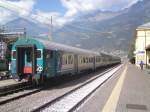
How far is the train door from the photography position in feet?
64.4

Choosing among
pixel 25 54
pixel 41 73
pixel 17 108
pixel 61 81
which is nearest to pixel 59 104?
pixel 17 108

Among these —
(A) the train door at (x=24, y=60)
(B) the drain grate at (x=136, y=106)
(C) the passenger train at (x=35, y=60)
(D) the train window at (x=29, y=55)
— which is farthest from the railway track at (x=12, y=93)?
(B) the drain grate at (x=136, y=106)

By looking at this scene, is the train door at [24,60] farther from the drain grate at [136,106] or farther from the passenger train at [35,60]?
the drain grate at [136,106]

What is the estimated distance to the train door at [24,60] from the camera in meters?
19.6

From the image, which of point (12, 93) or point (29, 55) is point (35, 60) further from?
point (12, 93)

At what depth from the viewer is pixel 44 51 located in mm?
19047

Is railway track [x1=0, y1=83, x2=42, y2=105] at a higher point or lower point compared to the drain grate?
higher

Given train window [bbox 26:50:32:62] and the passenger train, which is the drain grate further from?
train window [bbox 26:50:32:62]

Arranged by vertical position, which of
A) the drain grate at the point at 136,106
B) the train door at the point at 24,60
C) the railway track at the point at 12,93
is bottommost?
the drain grate at the point at 136,106

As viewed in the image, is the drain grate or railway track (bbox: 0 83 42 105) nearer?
the drain grate

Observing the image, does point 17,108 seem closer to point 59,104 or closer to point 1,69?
point 59,104

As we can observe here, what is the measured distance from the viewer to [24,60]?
20109 millimetres

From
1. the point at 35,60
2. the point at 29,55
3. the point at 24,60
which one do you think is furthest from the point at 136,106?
the point at 24,60

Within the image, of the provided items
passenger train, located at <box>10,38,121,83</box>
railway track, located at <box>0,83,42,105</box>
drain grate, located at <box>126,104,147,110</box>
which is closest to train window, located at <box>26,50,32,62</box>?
passenger train, located at <box>10,38,121,83</box>
